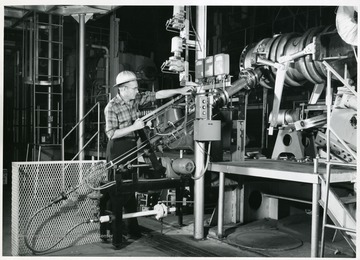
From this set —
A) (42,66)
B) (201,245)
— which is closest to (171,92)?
(201,245)

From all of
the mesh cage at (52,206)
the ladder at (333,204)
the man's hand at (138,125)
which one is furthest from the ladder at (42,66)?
the ladder at (333,204)

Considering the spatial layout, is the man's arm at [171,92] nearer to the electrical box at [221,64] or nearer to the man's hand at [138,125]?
the electrical box at [221,64]

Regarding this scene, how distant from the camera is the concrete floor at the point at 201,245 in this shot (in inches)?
143

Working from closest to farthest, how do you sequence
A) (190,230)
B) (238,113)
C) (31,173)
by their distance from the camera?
(31,173), (190,230), (238,113)

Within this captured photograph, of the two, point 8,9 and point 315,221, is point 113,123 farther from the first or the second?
point 8,9

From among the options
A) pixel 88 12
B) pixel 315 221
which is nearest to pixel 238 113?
pixel 315 221

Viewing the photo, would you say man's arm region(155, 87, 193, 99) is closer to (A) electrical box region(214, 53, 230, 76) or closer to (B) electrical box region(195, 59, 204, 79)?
(B) electrical box region(195, 59, 204, 79)

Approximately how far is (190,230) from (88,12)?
4.19m

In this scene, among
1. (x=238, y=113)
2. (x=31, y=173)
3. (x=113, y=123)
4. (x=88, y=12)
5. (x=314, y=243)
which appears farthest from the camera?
(x=88, y=12)

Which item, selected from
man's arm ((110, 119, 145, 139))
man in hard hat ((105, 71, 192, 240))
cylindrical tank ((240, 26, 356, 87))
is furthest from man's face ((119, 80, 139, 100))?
cylindrical tank ((240, 26, 356, 87))

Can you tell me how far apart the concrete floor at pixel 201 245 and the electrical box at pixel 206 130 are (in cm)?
111

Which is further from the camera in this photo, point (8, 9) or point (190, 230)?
point (8, 9)

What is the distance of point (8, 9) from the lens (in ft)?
26.3

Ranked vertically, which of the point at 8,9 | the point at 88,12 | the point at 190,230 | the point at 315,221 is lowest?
the point at 190,230
